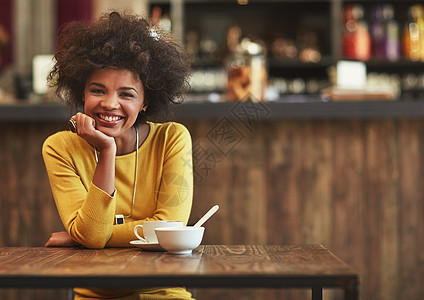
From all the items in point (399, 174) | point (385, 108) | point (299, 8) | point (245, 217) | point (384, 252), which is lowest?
point (384, 252)

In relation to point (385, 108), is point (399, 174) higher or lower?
lower

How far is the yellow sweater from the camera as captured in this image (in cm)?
145

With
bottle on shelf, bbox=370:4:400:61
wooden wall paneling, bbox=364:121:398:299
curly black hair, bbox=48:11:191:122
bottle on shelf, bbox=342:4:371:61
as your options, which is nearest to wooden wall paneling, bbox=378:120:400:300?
wooden wall paneling, bbox=364:121:398:299

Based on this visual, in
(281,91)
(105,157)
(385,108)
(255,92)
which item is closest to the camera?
(105,157)

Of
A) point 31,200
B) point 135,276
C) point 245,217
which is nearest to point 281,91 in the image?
point 245,217

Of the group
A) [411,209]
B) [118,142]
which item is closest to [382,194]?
[411,209]

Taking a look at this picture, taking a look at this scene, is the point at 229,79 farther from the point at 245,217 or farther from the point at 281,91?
the point at 281,91

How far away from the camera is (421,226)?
282 centimetres

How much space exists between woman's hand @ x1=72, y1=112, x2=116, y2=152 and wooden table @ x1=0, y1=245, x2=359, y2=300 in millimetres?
292

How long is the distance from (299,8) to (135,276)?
4.26 m

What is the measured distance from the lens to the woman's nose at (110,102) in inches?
60.0

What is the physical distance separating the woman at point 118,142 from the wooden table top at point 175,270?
190 mm

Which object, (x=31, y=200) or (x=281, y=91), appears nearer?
(x=31, y=200)

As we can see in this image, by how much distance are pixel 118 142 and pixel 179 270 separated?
695 millimetres
